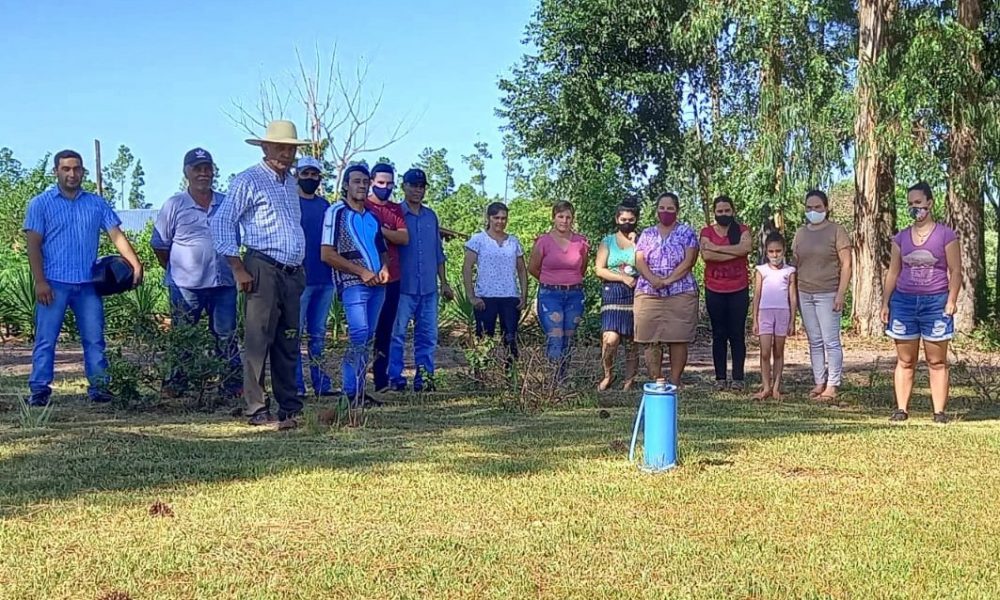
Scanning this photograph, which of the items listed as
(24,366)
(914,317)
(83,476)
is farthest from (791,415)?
(24,366)

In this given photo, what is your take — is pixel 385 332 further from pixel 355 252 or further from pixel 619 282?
pixel 619 282

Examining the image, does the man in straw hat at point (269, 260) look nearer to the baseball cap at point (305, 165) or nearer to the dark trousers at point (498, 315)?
the baseball cap at point (305, 165)

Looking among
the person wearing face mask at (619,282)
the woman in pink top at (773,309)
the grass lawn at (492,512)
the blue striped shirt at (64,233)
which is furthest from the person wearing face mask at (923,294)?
the blue striped shirt at (64,233)

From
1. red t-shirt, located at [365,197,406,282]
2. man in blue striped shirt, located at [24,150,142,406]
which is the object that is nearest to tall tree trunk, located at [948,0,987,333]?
red t-shirt, located at [365,197,406,282]

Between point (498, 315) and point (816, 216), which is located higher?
point (816, 216)

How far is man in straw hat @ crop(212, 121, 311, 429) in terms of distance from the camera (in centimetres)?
662

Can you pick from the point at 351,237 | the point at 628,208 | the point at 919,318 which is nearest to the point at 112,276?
the point at 351,237

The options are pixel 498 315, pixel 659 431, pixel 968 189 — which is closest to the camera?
pixel 659 431

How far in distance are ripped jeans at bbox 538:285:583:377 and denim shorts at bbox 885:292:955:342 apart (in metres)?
2.54

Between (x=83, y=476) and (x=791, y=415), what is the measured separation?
15.4 feet

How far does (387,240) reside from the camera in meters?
8.39

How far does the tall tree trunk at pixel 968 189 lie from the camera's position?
14.1m

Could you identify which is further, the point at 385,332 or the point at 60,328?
the point at 385,332

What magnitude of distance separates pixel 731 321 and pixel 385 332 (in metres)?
2.82
